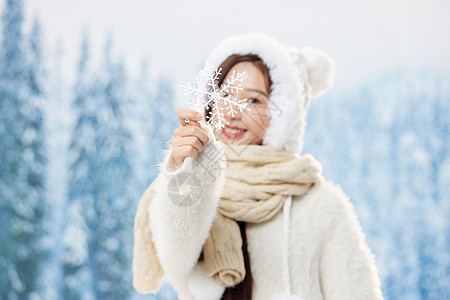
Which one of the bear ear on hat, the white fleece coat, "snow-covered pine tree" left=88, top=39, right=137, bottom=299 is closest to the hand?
the white fleece coat

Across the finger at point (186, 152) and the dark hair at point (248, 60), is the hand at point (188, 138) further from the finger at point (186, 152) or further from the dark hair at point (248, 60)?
the dark hair at point (248, 60)

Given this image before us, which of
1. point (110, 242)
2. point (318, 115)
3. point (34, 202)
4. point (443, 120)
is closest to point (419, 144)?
point (443, 120)

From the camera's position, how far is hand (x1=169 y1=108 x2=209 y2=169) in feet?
2.03

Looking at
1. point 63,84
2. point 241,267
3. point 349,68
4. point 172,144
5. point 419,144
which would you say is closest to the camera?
point 172,144

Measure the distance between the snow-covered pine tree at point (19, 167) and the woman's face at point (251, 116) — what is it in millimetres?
1492

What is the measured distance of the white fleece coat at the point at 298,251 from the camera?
0.75 m

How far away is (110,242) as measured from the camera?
2.12m

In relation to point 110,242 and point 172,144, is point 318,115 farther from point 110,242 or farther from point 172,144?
point 172,144

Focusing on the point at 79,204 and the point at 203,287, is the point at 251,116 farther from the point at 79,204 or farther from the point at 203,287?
the point at 79,204

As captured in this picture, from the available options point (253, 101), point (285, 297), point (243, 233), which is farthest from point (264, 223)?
point (253, 101)

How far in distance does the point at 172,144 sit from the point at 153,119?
5.58ft

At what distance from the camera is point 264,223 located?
901mm

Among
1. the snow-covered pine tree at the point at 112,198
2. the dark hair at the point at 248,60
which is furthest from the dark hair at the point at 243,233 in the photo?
the snow-covered pine tree at the point at 112,198

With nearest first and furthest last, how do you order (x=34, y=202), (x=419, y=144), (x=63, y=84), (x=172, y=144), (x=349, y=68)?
(x=172, y=144), (x=34, y=202), (x=63, y=84), (x=419, y=144), (x=349, y=68)
